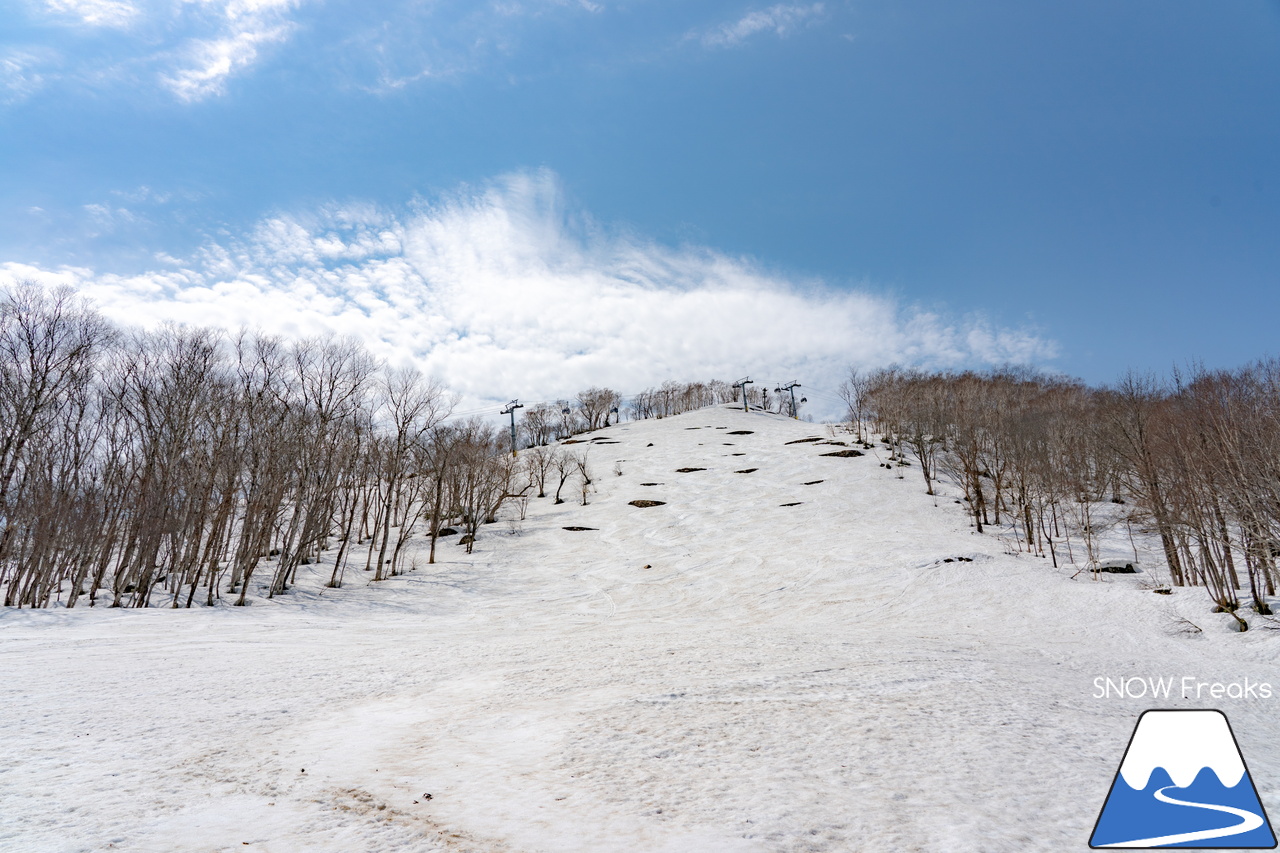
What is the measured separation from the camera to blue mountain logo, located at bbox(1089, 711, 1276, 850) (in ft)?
14.0

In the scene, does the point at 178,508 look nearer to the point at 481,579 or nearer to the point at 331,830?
the point at 481,579

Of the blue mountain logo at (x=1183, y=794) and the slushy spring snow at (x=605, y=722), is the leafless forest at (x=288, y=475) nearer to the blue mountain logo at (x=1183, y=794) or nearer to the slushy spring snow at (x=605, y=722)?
the slushy spring snow at (x=605, y=722)

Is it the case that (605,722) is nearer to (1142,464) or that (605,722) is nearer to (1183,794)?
(1183,794)

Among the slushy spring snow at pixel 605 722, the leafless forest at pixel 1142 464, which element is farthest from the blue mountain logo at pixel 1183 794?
the leafless forest at pixel 1142 464

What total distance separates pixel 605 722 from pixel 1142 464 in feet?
73.4

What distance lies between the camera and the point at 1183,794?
4.64m

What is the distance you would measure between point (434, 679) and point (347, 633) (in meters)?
8.71

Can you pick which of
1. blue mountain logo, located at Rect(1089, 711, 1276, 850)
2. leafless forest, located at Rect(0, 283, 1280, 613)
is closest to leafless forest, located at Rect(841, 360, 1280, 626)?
leafless forest, located at Rect(0, 283, 1280, 613)

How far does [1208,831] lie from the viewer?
14.2 ft

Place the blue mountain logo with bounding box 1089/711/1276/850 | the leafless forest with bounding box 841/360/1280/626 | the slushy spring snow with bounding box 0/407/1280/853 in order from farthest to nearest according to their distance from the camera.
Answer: the leafless forest with bounding box 841/360/1280/626 → the slushy spring snow with bounding box 0/407/1280/853 → the blue mountain logo with bounding box 1089/711/1276/850

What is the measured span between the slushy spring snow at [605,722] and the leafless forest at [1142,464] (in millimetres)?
2293

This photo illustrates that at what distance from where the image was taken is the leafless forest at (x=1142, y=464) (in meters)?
15.3

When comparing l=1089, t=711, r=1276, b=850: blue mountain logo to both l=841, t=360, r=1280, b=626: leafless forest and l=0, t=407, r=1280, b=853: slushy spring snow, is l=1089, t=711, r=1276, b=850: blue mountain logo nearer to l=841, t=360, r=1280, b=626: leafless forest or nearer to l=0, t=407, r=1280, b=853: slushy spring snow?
l=0, t=407, r=1280, b=853: slushy spring snow

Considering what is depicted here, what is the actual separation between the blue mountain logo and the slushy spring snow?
298mm
